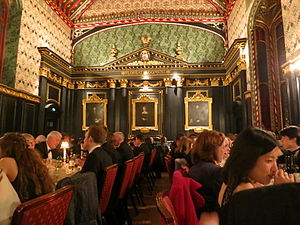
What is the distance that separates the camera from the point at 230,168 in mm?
1416

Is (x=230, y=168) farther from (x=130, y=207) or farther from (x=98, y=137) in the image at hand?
(x=130, y=207)

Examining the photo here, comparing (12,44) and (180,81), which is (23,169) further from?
(180,81)

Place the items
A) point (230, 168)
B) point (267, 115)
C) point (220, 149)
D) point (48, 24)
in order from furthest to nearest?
point (48, 24) < point (267, 115) < point (220, 149) < point (230, 168)

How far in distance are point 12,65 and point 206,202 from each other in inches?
358

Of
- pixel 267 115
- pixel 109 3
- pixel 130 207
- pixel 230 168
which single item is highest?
pixel 109 3

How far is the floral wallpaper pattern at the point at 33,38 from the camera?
8.91 meters

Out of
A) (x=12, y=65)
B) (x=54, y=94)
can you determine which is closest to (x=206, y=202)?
(x=12, y=65)

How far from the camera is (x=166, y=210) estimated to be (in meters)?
1.43

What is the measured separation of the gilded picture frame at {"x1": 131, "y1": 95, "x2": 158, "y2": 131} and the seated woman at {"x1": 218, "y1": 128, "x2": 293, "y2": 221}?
10595 millimetres

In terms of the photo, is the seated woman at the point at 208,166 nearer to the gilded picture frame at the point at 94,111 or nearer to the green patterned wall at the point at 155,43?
the gilded picture frame at the point at 94,111

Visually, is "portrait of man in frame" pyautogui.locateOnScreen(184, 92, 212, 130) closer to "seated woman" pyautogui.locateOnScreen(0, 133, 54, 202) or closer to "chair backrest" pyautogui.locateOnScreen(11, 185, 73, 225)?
"seated woman" pyautogui.locateOnScreen(0, 133, 54, 202)

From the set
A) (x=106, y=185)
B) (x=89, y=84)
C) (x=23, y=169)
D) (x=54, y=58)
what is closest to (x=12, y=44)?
(x=54, y=58)

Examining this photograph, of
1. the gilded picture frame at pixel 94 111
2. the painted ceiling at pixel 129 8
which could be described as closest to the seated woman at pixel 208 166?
the gilded picture frame at pixel 94 111

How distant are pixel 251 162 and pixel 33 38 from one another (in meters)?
10.4
